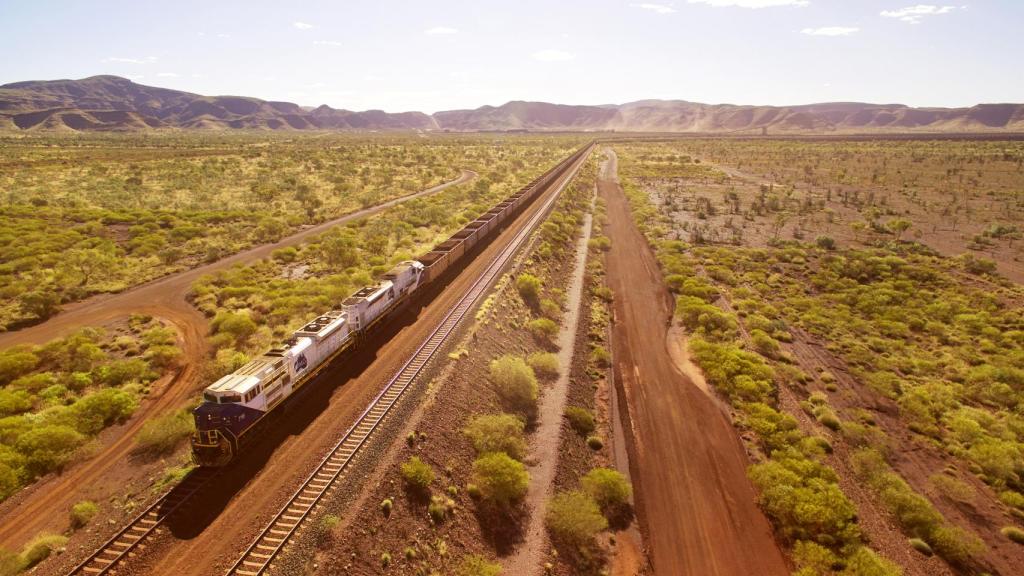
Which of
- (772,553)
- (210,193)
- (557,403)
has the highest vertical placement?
(210,193)

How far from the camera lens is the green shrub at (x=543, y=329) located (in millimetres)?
34531

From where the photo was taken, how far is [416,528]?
16.9m

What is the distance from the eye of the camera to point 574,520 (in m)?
18.2

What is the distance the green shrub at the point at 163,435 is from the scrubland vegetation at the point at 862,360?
27429 mm

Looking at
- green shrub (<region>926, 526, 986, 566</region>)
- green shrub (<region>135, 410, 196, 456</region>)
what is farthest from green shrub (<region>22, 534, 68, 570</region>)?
green shrub (<region>926, 526, 986, 566</region>)

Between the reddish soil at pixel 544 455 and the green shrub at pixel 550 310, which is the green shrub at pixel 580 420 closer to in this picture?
the reddish soil at pixel 544 455

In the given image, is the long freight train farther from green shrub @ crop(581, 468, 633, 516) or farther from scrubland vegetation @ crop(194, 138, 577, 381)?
green shrub @ crop(581, 468, 633, 516)

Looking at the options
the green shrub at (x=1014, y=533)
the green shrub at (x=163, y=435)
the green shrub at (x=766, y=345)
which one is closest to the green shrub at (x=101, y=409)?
the green shrub at (x=163, y=435)

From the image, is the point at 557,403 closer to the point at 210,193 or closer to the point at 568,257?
the point at 568,257

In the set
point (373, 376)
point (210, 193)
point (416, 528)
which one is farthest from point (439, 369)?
point (210, 193)

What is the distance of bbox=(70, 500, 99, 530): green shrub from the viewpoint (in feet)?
53.2

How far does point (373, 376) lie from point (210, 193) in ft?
239

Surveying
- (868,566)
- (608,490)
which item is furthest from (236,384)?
(868,566)

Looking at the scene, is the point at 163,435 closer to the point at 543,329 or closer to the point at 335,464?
the point at 335,464
